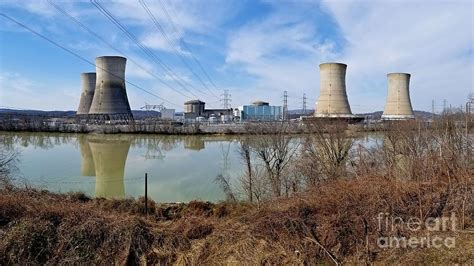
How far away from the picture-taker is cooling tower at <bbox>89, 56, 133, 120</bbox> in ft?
91.0

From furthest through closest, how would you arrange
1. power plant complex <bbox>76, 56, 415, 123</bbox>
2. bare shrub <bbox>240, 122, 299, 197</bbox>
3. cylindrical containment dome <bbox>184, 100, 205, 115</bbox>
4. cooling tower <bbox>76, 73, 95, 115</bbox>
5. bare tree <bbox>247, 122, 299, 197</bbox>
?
cylindrical containment dome <bbox>184, 100, 205, 115</bbox>
cooling tower <bbox>76, 73, 95, 115</bbox>
power plant complex <bbox>76, 56, 415, 123</bbox>
bare tree <bbox>247, 122, 299, 197</bbox>
bare shrub <bbox>240, 122, 299, 197</bbox>

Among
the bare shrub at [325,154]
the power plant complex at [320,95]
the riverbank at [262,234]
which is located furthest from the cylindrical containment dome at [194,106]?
the riverbank at [262,234]

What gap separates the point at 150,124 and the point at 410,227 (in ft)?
94.1


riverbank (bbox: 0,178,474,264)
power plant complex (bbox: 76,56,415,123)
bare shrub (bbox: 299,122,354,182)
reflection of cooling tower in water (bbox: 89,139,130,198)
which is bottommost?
reflection of cooling tower in water (bbox: 89,139,130,198)

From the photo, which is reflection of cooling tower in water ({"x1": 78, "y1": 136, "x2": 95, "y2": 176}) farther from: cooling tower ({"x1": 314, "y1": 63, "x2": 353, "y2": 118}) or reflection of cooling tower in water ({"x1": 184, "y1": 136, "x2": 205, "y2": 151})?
cooling tower ({"x1": 314, "y1": 63, "x2": 353, "y2": 118})

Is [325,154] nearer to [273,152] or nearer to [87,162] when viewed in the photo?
[273,152]

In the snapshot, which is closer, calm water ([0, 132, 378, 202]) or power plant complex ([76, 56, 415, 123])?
calm water ([0, 132, 378, 202])

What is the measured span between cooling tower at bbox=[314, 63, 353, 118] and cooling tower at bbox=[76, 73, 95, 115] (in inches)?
1028

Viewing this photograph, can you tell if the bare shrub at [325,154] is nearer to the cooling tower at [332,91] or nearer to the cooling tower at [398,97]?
the cooling tower at [332,91]

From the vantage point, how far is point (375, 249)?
12.1ft

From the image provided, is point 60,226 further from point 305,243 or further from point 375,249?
point 375,249

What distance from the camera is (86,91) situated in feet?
122

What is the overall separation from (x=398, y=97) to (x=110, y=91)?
86.6 ft

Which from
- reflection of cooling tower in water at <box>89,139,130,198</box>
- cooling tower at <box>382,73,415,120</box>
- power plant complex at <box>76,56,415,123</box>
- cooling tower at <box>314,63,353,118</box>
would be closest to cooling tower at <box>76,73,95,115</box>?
power plant complex at <box>76,56,415,123</box>
